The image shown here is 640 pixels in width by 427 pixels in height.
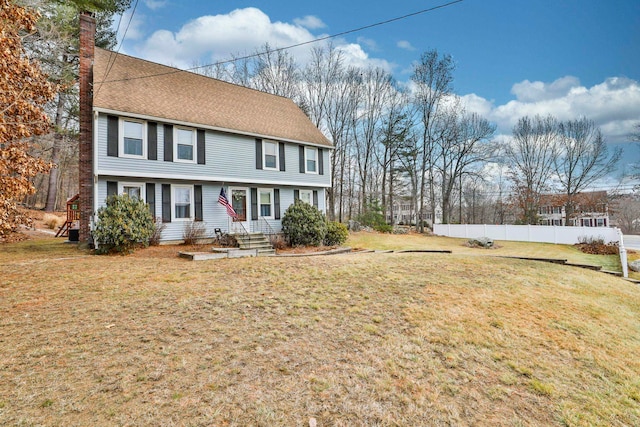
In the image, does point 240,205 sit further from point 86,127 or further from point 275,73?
point 275,73

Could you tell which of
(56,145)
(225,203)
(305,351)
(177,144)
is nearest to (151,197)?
(177,144)

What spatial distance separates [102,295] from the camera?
5637 millimetres

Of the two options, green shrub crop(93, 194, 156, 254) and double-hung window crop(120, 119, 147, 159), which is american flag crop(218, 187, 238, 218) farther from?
double-hung window crop(120, 119, 147, 159)

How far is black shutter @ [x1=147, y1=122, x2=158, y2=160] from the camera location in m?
12.2

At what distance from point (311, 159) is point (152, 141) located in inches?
329

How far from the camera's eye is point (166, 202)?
12.8m

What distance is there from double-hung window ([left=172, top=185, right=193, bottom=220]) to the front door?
197 centimetres

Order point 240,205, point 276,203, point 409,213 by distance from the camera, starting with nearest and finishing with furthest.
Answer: point 240,205 → point 276,203 → point 409,213

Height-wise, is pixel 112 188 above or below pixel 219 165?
below

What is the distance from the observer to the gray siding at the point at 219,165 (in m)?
11.3

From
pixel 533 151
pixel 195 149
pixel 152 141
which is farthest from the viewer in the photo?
pixel 533 151

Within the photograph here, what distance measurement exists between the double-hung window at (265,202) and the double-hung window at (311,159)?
2.75 m

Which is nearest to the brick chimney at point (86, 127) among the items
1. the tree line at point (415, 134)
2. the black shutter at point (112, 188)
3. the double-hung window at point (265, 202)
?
the black shutter at point (112, 188)

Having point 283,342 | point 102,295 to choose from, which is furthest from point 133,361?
point 102,295
